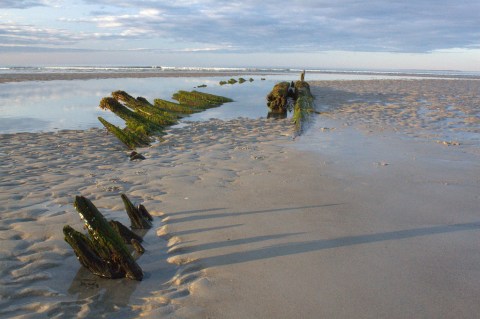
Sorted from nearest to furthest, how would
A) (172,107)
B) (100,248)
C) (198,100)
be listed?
(100,248), (172,107), (198,100)

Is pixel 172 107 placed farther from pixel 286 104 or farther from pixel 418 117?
pixel 418 117

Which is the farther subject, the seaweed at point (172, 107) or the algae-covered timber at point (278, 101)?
the algae-covered timber at point (278, 101)

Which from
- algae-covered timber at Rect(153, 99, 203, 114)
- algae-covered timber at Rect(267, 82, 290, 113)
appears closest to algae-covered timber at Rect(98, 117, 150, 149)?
algae-covered timber at Rect(153, 99, 203, 114)

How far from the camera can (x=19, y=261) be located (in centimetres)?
384

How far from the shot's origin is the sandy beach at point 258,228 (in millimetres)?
3258

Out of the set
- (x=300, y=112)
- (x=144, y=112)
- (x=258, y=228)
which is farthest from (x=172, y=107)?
(x=258, y=228)

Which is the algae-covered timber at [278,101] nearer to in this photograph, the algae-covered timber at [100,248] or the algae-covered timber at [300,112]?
the algae-covered timber at [300,112]

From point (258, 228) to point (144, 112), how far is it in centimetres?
877

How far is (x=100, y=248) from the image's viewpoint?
3594 millimetres

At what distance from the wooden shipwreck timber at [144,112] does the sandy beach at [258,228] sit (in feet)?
1.31

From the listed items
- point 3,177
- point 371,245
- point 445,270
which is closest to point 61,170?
point 3,177

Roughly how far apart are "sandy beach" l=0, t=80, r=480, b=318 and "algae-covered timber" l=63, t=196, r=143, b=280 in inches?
4.3

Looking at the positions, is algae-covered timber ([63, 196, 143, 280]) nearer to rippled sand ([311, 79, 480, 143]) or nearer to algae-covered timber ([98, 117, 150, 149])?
algae-covered timber ([98, 117, 150, 149])

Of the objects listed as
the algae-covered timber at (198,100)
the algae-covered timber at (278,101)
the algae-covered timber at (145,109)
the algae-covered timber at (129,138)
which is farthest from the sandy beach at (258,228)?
the algae-covered timber at (198,100)
